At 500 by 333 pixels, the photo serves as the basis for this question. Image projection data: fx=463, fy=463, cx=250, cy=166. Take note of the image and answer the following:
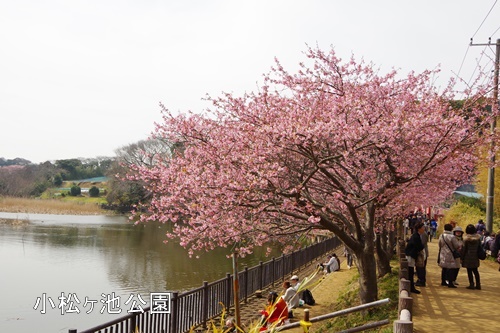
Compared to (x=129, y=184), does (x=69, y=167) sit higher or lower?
higher

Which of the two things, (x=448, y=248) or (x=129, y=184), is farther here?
(x=129, y=184)

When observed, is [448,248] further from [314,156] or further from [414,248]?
[314,156]

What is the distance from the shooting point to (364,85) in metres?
10.9

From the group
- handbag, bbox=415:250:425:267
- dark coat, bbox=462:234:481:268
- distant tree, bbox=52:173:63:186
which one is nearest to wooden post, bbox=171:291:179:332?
handbag, bbox=415:250:425:267

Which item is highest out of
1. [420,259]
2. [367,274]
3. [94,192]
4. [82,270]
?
[94,192]

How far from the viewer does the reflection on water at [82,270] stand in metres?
15.7

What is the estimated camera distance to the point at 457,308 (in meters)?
9.45

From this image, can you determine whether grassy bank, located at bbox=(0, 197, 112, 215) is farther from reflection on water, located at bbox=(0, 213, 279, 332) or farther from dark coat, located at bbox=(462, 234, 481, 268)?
dark coat, located at bbox=(462, 234, 481, 268)

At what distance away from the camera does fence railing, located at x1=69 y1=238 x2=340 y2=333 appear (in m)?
8.69

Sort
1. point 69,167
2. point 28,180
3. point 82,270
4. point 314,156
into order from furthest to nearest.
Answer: point 69,167, point 28,180, point 82,270, point 314,156

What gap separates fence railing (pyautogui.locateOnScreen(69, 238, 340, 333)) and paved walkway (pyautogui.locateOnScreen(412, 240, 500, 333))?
16.7 ft

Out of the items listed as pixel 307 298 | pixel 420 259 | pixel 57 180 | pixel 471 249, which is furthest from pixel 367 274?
pixel 57 180

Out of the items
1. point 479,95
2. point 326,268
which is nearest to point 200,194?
point 479,95

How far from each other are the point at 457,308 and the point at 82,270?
18884mm
